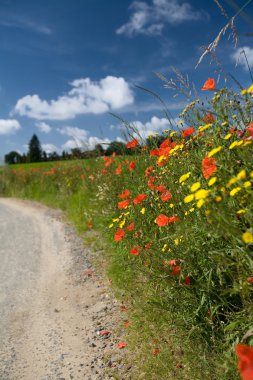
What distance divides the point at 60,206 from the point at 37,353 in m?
8.28

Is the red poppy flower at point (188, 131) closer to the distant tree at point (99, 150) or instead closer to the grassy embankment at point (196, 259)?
the grassy embankment at point (196, 259)

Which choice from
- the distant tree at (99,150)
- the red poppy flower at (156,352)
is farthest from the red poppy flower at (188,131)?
the distant tree at (99,150)

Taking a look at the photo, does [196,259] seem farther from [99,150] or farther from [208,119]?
[99,150]

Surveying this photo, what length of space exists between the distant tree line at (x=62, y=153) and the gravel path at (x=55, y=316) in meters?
1.85

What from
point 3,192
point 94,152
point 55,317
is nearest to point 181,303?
point 55,317

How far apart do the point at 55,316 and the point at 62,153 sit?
9.90 meters

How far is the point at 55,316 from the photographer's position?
178 inches

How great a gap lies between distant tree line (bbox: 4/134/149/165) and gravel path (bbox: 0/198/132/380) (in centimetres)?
185

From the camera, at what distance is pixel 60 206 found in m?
11.9

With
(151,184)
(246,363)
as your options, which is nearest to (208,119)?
(151,184)

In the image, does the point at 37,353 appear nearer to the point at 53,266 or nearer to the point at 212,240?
the point at 212,240

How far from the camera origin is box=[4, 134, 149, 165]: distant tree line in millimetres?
6152

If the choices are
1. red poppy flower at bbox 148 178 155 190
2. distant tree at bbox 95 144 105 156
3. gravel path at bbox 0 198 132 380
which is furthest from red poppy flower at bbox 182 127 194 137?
distant tree at bbox 95 144 105 156

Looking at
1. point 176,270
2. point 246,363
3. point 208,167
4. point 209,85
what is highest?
point 209,85
